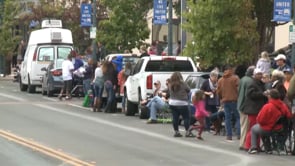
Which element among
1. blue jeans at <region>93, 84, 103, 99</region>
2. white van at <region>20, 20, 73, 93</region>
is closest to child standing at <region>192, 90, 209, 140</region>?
blue jeans at <region>93, 84, 103, 99</region>

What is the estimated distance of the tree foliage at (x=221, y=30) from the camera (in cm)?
2445

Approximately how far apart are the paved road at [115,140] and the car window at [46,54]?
804 centimetres

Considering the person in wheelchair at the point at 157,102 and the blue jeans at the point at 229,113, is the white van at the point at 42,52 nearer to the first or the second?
the person in wheelchair at the point at 157,102

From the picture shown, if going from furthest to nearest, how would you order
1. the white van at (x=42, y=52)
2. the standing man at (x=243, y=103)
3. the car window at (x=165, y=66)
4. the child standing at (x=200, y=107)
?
the white van at (x=42, y=52) → the car window at (x=165, y=66) → the child standing at (x=200, y=107) → the standing man at (x=243, y=103)

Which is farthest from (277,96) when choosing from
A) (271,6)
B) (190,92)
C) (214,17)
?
(271,6)

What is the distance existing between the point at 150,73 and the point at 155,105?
1.26 metres

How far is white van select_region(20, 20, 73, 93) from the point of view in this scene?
32.9m

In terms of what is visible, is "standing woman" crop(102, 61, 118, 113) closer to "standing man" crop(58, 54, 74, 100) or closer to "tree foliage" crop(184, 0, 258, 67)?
"tree foliage" crop(184, 0, 258, 67)

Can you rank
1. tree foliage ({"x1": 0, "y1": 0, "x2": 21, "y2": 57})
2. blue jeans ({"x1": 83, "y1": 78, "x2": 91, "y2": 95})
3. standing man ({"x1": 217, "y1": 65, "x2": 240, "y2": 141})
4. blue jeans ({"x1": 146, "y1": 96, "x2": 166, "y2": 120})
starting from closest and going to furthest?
standing man ({"x1": 217, "y1": 65, "x2": 240, "y2": 141}) → blue jeans ({"x1": 146, "y1": 96, "x2": 166, "y2": 120}) → blue jeans ({"x1": 83, "y1": 78, "x2": 91, "y2": 95}) → tree foliage ({"x1": 0, "y1": 0, "x2": 21, "y2": 57})

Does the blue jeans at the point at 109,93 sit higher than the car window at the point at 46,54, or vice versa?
the car window at the point at 46,54

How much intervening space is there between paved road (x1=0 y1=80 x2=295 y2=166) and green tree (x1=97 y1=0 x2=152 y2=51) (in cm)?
1152

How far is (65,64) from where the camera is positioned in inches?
1139

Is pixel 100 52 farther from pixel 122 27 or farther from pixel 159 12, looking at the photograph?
pixel 159 12

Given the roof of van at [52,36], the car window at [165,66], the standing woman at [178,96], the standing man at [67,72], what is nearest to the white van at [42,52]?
the roof of van at [52,36]
